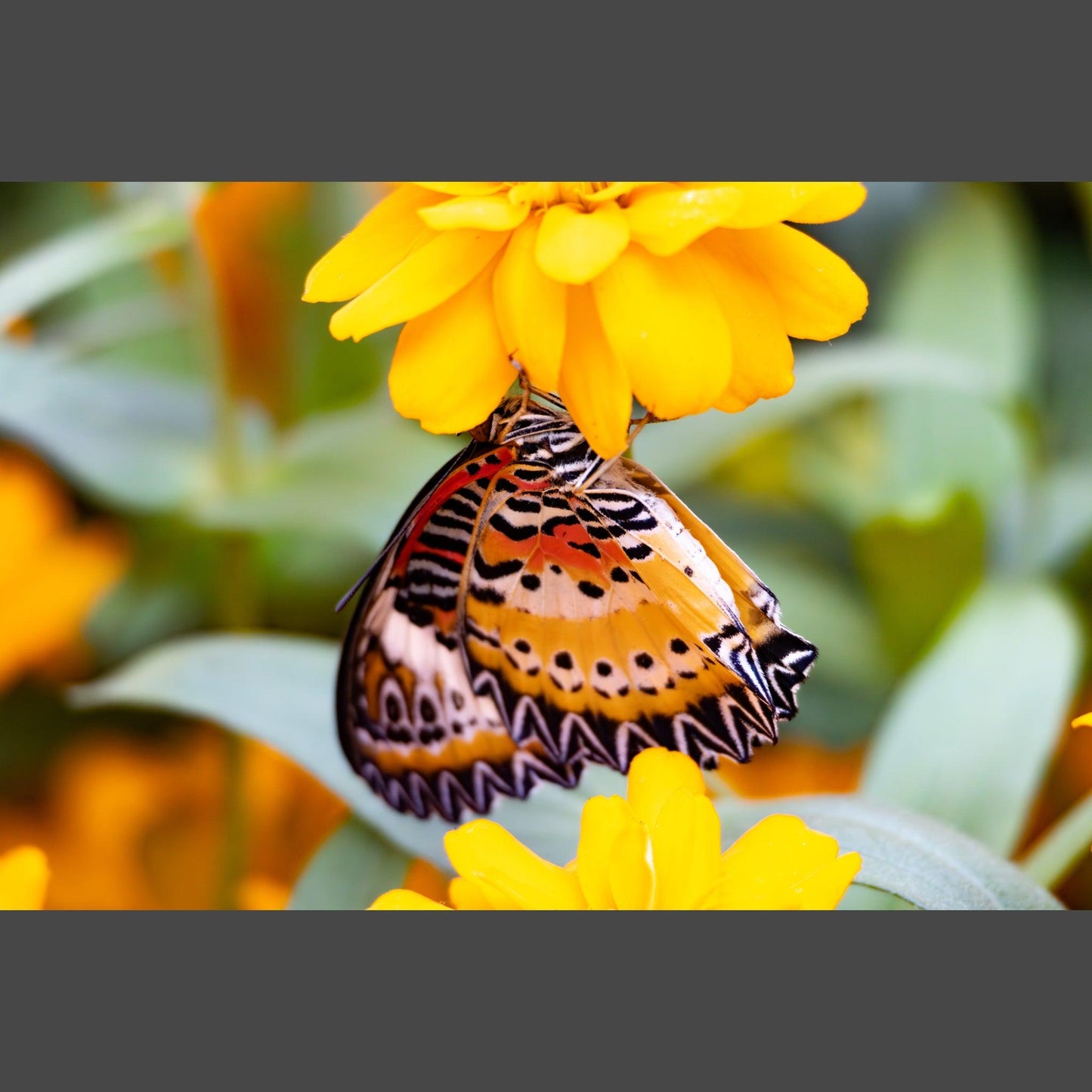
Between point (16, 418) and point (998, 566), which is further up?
point (16, 418)

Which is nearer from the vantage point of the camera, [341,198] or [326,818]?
[326,818]

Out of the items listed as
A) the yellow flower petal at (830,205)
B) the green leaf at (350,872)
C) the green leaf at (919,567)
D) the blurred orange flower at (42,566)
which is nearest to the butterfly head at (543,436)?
the yellow flower petal at (830,205)

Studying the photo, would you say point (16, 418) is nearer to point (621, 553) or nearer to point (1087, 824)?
point (621, 553)

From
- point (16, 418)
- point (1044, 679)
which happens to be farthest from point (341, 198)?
point (1044, 679)

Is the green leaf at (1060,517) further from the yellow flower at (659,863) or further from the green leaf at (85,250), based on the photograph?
the green leaf at (85,250)

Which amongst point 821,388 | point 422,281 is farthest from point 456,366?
point 821,388

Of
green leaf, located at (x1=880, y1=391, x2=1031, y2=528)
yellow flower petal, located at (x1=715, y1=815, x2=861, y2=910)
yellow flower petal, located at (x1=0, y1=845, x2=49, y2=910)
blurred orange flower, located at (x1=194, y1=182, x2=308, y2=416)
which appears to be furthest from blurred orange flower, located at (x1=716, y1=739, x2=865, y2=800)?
blurred orange flower, located at (x1=194, y1=182, x2=308, y2=416)

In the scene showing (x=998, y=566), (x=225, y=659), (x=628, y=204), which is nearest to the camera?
(x=628, y=204)
